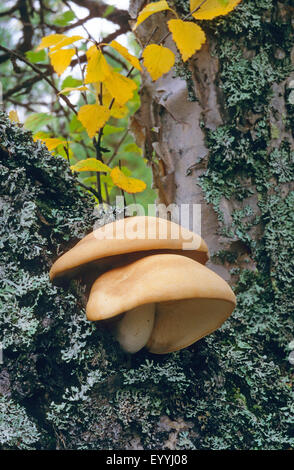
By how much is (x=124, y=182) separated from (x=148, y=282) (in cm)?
91

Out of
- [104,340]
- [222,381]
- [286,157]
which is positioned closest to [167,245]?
[104,340]

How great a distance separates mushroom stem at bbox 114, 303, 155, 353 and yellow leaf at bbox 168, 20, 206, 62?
0.92m

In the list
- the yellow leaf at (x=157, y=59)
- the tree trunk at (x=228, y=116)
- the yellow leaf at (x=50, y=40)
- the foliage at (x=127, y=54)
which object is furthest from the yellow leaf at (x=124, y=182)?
the yellow leaf at (x=50, y=40)

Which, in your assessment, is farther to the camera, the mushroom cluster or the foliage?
the foliage

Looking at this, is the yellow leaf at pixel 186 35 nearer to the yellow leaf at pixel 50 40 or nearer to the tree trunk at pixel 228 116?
the tree trunk at pixel 228 116

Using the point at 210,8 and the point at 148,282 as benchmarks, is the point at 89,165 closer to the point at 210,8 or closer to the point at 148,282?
the point at 210,8

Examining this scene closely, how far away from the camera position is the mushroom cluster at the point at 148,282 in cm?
100

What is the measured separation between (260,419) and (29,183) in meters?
0.94

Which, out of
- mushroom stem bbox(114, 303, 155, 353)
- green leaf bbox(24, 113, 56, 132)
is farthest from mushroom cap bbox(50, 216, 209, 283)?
green leaf bbox(24, 113, 56, 132)

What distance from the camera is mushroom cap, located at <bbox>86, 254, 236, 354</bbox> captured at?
0.99 metres

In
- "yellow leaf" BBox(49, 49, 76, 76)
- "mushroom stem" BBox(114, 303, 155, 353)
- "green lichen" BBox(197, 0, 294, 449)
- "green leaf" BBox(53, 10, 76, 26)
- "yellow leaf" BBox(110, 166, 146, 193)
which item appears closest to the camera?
"mushroom stem" BBox(114, 303, 155, 353)

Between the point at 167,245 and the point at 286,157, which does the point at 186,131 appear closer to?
the point at 286,157

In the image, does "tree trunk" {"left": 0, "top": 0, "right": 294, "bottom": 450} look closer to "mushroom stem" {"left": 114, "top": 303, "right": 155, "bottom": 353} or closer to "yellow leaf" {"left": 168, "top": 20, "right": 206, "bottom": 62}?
"mushroom stem" {"left": 114, "top": 303, "right": 155, "bottom": 353}
